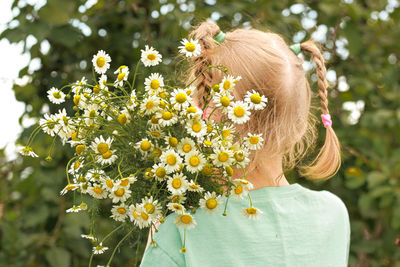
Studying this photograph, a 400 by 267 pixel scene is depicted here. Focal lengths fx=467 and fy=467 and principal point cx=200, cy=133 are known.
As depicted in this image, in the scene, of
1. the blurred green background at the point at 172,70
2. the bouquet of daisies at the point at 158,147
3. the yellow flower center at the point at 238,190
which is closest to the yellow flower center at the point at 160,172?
the bouquet of daisies at the point at 158,147

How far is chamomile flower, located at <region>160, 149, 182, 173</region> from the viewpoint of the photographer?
2.05 feet

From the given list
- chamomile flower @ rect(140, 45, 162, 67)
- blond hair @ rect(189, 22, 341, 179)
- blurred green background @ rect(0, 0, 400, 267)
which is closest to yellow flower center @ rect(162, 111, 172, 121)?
chamomile flower @ rect(140, 45, 162, 67)

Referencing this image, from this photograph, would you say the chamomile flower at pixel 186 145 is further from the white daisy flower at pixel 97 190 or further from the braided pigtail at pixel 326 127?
the braided pigtail at pixel 326 127

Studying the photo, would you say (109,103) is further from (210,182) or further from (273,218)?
(273,218)

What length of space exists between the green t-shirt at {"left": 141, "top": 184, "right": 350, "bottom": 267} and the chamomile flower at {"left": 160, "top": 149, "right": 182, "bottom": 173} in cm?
20

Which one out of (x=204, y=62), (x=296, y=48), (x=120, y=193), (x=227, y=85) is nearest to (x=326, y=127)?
(x=296, y=48)

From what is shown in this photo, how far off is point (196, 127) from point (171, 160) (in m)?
0.06

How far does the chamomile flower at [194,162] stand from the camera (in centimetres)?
65

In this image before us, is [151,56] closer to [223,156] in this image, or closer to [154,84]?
[154,84]

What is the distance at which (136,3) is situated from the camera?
1571mm

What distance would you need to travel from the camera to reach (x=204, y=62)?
90 centimetres

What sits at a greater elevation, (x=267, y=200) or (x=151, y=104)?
(x=151, y=104)

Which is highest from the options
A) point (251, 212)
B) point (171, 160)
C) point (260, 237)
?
point (171, 160)

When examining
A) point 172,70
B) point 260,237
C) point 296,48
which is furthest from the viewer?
point 172,70
